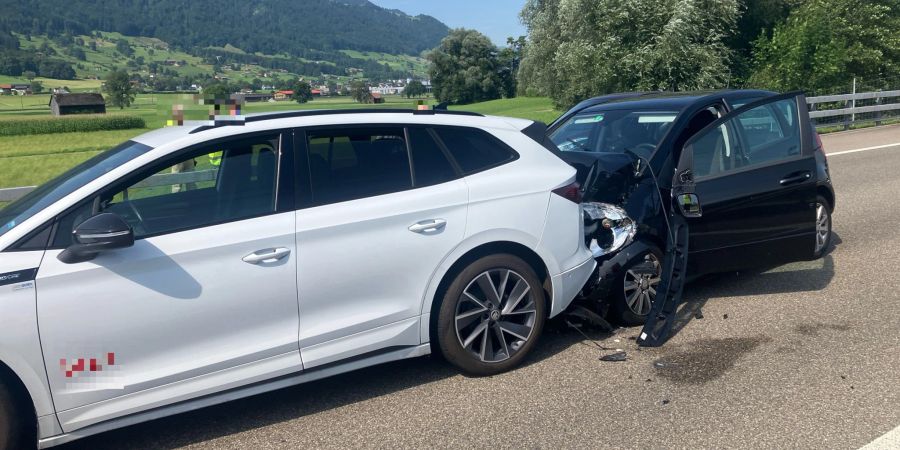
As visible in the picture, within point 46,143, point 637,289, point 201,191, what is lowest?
point 46,143

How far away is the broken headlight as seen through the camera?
5.27 metres

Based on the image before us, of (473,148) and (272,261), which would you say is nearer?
(272,261)

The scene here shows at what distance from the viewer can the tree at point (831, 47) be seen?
90.5ft

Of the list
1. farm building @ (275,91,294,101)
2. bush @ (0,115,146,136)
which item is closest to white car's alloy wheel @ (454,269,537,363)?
farm building @ (275,91,294,101)

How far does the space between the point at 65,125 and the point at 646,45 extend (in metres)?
55.8

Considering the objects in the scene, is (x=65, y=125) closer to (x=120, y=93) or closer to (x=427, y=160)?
(x=120, y=93)

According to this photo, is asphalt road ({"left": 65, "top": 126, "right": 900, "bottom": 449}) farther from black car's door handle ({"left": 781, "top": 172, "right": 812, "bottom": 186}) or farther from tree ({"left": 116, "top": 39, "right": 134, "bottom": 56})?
tree ({"left": 116, "top": 39, "right": 134, "bottom": 56})

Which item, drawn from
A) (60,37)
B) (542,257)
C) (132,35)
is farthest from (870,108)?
(132,35)

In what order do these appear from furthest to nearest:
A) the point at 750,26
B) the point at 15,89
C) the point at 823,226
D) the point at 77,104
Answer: the point at 15,89, the point at 77,104, the point at 750,26, the point at 823,226

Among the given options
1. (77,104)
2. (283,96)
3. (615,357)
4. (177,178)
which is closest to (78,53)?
(77,104)

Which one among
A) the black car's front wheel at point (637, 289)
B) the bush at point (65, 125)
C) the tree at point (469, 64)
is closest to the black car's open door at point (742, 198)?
the black car's front wheel at point (637, 289)

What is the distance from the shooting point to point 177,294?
11.5 feet

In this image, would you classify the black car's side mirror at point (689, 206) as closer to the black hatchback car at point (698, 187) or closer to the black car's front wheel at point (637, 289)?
the black hatchback car at point (698, 187)

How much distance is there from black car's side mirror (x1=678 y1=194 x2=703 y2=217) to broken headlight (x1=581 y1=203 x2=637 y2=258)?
Answer: 15.6 inches
